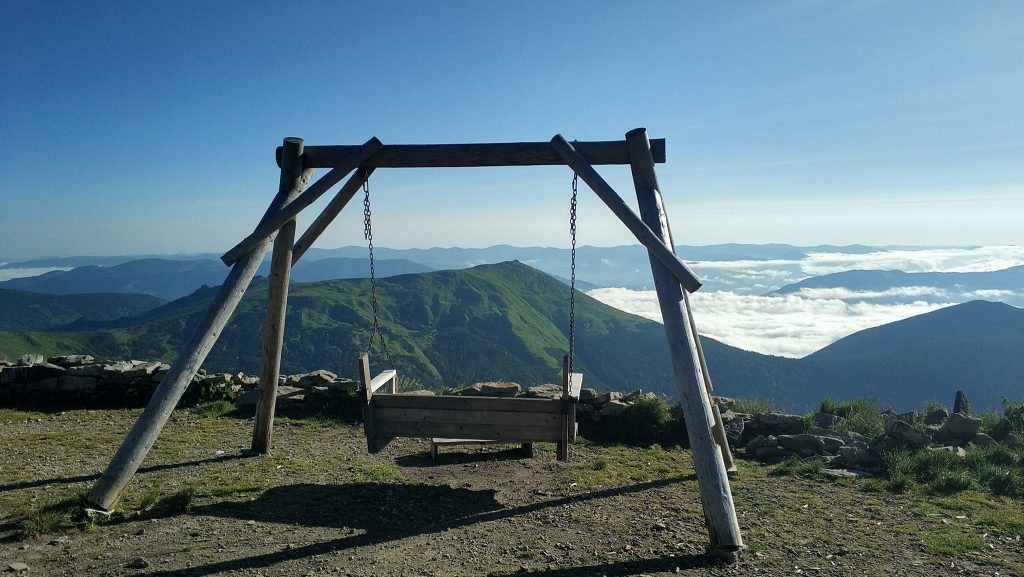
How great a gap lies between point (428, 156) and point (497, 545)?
4.41 meters

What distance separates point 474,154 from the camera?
23.1 ft

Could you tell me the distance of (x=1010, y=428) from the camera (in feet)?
28.1

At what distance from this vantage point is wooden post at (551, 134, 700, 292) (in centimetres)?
582

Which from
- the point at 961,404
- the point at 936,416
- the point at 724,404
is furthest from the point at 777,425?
the point at 961,404

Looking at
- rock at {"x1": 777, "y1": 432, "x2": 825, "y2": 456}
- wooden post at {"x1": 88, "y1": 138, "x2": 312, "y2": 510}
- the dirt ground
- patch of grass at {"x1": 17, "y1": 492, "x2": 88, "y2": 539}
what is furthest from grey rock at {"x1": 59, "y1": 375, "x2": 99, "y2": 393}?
rock at {"x1": 777, "y1": 432, "x2": 825, "y2": 456}

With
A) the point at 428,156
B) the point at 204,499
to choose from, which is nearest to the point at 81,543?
the point at 204,499

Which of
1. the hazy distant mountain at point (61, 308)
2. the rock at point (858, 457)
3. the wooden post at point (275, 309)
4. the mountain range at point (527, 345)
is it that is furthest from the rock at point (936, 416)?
the hazy distant mountain at point (61, 308)

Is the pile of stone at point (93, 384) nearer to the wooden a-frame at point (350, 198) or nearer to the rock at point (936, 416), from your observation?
the wooden a-frame at point (350, 198)

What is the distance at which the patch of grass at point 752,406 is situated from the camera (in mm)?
10016

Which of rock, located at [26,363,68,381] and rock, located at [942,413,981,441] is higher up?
rock, located at [26,363,68,381]

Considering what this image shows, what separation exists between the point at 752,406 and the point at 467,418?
5883 mm

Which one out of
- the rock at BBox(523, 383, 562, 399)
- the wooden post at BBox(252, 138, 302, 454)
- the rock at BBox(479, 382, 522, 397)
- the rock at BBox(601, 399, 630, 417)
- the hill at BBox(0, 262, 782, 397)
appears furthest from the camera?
the hill at BBox(0, 262, 782, 397)

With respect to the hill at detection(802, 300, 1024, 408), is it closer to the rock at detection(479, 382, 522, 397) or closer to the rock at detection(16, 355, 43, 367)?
the rock at detection(479, 382, 522, 397)

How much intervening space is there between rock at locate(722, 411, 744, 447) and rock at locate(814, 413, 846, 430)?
5.02 ft
